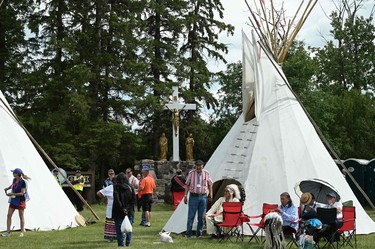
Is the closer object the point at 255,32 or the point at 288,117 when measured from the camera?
the point at 288,117

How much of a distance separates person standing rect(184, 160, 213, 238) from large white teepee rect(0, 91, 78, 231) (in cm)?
355

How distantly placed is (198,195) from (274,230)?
10.1ft

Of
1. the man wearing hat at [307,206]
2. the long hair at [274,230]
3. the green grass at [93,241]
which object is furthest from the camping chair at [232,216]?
the long hair at [274,230]

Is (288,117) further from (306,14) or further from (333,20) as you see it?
(333,20)

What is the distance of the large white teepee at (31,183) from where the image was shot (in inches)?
600

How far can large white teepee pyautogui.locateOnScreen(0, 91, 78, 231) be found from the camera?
600 inches

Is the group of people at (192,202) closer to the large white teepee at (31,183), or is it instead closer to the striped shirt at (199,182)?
the striped shirt at (199,182)

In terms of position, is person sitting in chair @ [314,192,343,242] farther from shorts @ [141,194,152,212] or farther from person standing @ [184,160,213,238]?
shorts @ [141,194,152,212]

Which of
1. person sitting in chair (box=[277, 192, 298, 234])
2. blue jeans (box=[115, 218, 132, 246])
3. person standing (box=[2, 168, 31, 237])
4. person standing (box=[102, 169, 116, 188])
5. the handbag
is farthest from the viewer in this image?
person standing (box=[102, 169, 116, 188])

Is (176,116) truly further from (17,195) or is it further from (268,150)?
(17,195)

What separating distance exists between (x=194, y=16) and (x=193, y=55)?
2.28 meters

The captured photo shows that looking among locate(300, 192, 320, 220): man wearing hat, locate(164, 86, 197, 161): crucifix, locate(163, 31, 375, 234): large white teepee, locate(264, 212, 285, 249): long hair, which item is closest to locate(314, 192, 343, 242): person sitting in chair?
locate(300, 192, 320, 220): man wearing hat

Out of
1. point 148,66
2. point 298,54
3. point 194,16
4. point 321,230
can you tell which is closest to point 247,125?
point 321,230

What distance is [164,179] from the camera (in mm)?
30688
